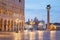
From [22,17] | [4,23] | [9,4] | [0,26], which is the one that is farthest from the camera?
[22,17]

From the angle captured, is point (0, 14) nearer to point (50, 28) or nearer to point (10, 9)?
point (10, 9)

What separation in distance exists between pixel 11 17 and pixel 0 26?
1580cm

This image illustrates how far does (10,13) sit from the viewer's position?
10031cm

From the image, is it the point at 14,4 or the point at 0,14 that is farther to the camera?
the point at 14,4

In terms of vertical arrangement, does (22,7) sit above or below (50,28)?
above

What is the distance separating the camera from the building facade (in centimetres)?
9026

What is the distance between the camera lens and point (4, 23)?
93.1 m

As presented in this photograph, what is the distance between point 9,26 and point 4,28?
6593mm

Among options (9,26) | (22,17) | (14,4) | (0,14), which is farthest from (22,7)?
(0,14)

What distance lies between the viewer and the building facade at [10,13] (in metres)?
90.3

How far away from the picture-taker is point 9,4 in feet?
328

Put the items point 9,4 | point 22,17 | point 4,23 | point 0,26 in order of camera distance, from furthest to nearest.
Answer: point 22,17, point 9,4, point 4,23, point 0,26

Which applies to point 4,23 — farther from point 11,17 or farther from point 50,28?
point 50,28

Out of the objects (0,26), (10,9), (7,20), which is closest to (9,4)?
(10,9)
